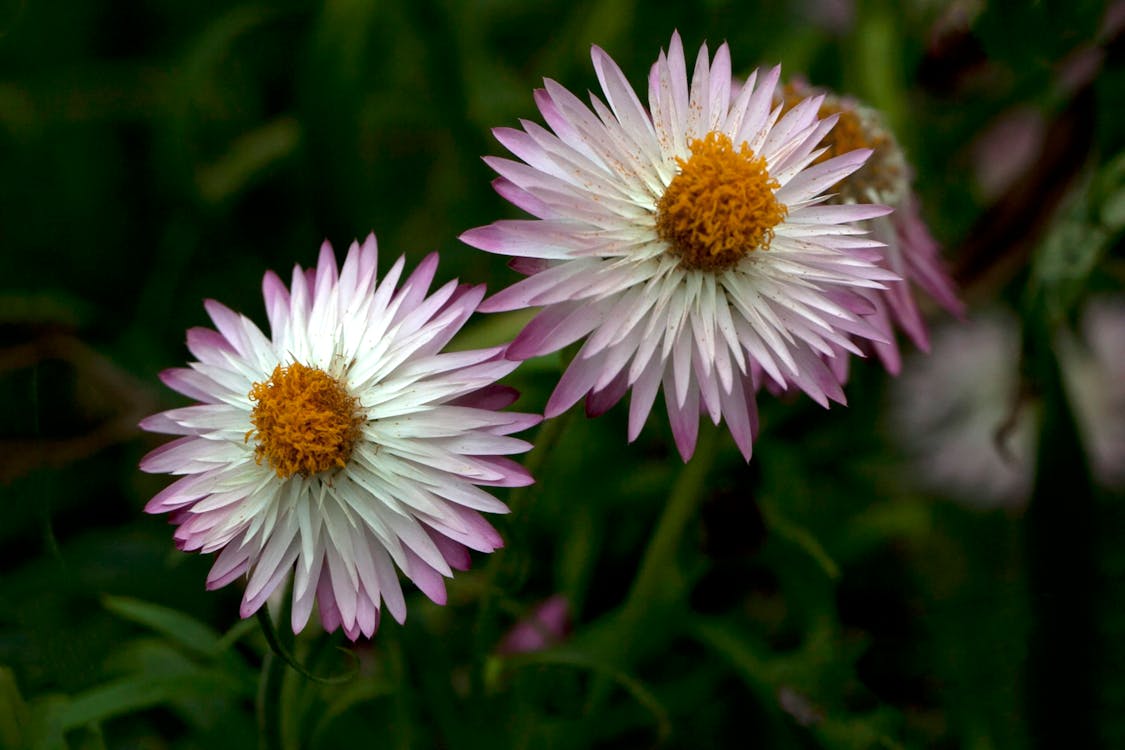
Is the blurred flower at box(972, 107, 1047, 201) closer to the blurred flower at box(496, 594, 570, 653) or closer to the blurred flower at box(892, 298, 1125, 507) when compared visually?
the blurred flower at box(892, 298, 1125, 507)

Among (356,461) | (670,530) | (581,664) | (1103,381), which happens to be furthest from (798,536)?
(1103,381)

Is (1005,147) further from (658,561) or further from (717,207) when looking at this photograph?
(717,207)

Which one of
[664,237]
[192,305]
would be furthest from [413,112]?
[664,237]

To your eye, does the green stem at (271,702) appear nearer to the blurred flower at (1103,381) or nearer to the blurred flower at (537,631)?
the blurred flower at (537,631)

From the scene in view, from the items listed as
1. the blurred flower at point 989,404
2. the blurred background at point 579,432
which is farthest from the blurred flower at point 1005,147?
the blurred flower at point 989,404

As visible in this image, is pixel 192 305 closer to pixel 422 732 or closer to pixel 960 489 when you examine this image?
pixel 422 732

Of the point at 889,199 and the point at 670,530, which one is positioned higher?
the point at 889,199
